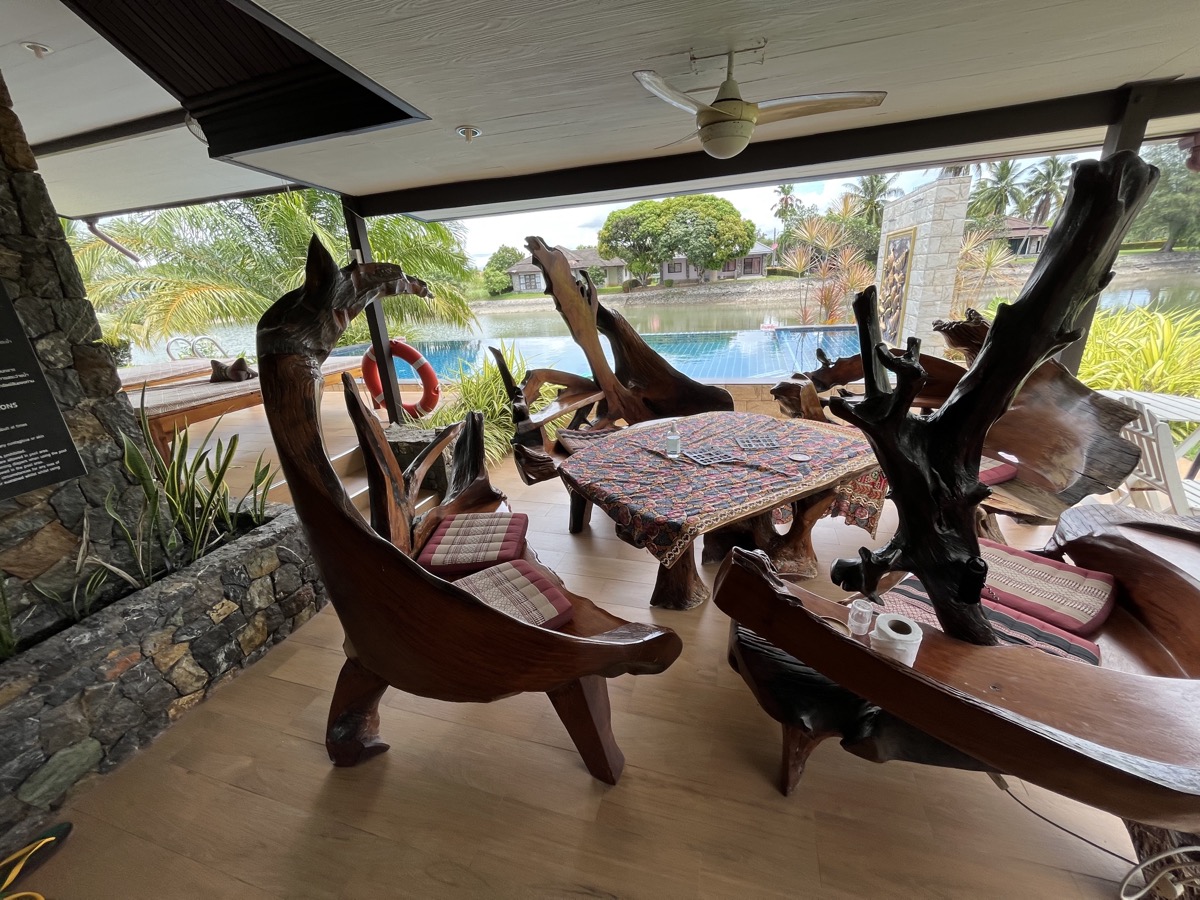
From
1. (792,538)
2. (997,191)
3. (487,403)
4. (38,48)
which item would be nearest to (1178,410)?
(792,538)

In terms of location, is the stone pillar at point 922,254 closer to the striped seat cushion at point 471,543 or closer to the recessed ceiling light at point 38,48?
the striped seat cushion at point 471,543

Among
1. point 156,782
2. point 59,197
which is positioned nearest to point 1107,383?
point 156,782

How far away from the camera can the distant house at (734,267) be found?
4656 millimetres

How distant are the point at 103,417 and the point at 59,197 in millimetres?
4148

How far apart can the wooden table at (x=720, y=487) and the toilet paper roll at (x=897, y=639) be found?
0.67 metres

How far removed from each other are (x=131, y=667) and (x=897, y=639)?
7.36 feet

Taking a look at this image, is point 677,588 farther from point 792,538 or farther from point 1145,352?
point 1145,352

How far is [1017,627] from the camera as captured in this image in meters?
1.16

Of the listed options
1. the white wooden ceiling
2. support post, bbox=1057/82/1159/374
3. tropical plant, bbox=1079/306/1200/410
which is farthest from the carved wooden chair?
tropical plant, bbox=1079/306/1200/410

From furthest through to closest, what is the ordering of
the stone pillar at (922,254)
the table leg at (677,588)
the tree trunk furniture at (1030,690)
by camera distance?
1. the stone pillar at (922,254)
2. the table leg at (677,588)
3. the tree trunk furniture at (1030,690)

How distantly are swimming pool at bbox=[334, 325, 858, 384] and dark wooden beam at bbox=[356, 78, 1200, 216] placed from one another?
1.53m

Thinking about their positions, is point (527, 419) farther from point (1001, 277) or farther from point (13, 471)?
point (1001, 277)

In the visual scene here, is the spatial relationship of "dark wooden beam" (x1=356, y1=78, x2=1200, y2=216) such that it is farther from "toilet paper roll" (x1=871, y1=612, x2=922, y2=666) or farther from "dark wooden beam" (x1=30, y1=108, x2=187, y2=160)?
"toilet paper roll" (x1=871, y1=612, x2=922, y2=666)

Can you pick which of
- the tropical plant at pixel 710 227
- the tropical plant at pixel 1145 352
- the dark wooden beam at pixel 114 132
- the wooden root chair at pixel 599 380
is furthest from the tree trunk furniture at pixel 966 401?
the tropical plant at pixel 710 227
